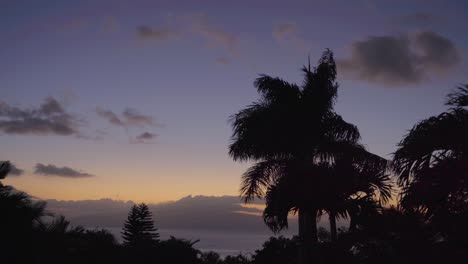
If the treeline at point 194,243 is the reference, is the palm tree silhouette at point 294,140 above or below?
above

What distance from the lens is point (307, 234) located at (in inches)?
758

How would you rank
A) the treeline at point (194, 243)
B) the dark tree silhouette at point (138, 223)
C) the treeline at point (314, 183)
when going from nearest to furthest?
the treeline at point (194, 243) → the treeline at point (314, 183) → the dark tree silhouette at point (138, 223)

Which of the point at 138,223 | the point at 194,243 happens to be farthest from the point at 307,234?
the point at 138,223

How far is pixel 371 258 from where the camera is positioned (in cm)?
1934

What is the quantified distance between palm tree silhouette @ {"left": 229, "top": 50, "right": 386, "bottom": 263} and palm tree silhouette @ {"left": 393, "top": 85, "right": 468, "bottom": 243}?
341 inches

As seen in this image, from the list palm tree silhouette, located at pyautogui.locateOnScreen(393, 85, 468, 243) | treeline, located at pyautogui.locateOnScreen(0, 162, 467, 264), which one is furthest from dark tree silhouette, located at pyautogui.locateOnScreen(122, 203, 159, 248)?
palm tree silhouette, located at pyautogui.locateOnScreen(393, 85, 468, 243)

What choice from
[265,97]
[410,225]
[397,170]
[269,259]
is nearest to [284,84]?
[265,97]

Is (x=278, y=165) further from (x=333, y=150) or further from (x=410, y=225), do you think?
(x=410, y=225)

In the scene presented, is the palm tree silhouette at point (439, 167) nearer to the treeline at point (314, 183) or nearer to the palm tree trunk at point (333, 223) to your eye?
the treeline at point (314, 183)

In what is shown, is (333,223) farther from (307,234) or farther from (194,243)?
(194,243)

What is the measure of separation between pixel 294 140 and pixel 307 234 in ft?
13.4

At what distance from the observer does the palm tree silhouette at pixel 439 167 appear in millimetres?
9711

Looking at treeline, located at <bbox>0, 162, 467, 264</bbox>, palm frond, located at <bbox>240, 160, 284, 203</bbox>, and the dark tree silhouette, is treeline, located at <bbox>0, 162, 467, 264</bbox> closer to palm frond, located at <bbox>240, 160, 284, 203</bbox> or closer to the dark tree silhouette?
palm frond, located at <bbox>240, 160, 284, 203</bbox>

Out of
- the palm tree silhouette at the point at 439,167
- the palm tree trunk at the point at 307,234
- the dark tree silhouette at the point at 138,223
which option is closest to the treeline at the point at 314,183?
the palm tree trunk at the point at 307,234
